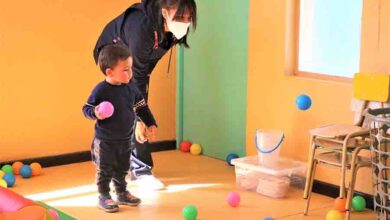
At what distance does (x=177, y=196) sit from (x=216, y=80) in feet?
3.66

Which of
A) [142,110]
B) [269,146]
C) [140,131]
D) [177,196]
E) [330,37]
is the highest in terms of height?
[330,37]

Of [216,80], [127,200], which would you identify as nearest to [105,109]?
[127,200]

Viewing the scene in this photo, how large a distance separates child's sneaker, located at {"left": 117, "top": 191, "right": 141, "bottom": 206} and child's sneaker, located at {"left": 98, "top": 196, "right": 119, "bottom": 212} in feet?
0.23

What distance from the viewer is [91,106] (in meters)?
3.00

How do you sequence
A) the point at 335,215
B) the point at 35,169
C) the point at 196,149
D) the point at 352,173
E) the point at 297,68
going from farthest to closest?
the point at 196,149 → the point at 35,169 → the point at 297,68 → the point at 335,215 → the point at 352,173

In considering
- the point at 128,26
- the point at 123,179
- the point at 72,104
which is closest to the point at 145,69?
the point at 128,26

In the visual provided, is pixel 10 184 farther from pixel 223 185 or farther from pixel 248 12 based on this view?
pixel 248 12

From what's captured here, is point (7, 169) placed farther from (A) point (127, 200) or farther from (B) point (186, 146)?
(B) point (186, 146)

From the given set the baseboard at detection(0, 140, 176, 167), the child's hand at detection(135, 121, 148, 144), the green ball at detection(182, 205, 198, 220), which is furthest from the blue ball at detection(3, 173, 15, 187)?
the green ball at detection(182, 205, 198, 220)

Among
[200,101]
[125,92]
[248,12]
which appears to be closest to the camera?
[125,92]

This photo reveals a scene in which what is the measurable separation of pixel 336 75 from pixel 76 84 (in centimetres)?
172

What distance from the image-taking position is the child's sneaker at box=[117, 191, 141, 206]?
3.22 meters

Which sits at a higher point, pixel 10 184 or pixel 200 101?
pixel 200 101

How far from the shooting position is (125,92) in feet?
10.2
